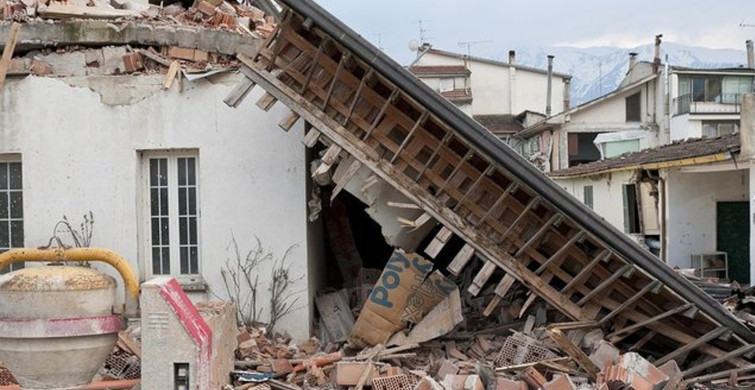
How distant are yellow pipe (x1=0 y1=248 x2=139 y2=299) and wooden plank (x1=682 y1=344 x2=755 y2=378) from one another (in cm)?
692

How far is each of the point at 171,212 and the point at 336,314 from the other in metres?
3.04

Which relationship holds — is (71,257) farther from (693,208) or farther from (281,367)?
(693,208)

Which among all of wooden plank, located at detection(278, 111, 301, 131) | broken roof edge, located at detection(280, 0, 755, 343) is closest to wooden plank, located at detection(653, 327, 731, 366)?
broken roof edge, located at detection(280, 0, 755, 343)

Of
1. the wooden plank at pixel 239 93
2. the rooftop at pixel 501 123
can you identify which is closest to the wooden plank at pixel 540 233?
the wooden plank at pixel 239 93

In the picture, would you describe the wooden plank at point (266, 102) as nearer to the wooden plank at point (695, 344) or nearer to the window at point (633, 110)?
the wooden plank at point (695, 344)

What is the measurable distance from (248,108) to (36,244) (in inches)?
154

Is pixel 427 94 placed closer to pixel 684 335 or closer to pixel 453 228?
pixel 453 228

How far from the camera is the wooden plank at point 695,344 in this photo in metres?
8.78

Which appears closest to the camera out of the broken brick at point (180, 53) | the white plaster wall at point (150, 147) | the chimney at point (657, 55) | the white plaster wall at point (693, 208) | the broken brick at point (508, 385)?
the broken brick at point (508, 385)

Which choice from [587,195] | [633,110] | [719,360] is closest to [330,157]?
[719,360]

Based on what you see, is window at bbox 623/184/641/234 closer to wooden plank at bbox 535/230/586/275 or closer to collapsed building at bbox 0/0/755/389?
collapsed building at bbox 0/0/755/389

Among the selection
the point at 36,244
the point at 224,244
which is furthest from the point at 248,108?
the point at 36,244

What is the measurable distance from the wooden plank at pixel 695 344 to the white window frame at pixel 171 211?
676cm

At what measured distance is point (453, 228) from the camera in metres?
9.36
